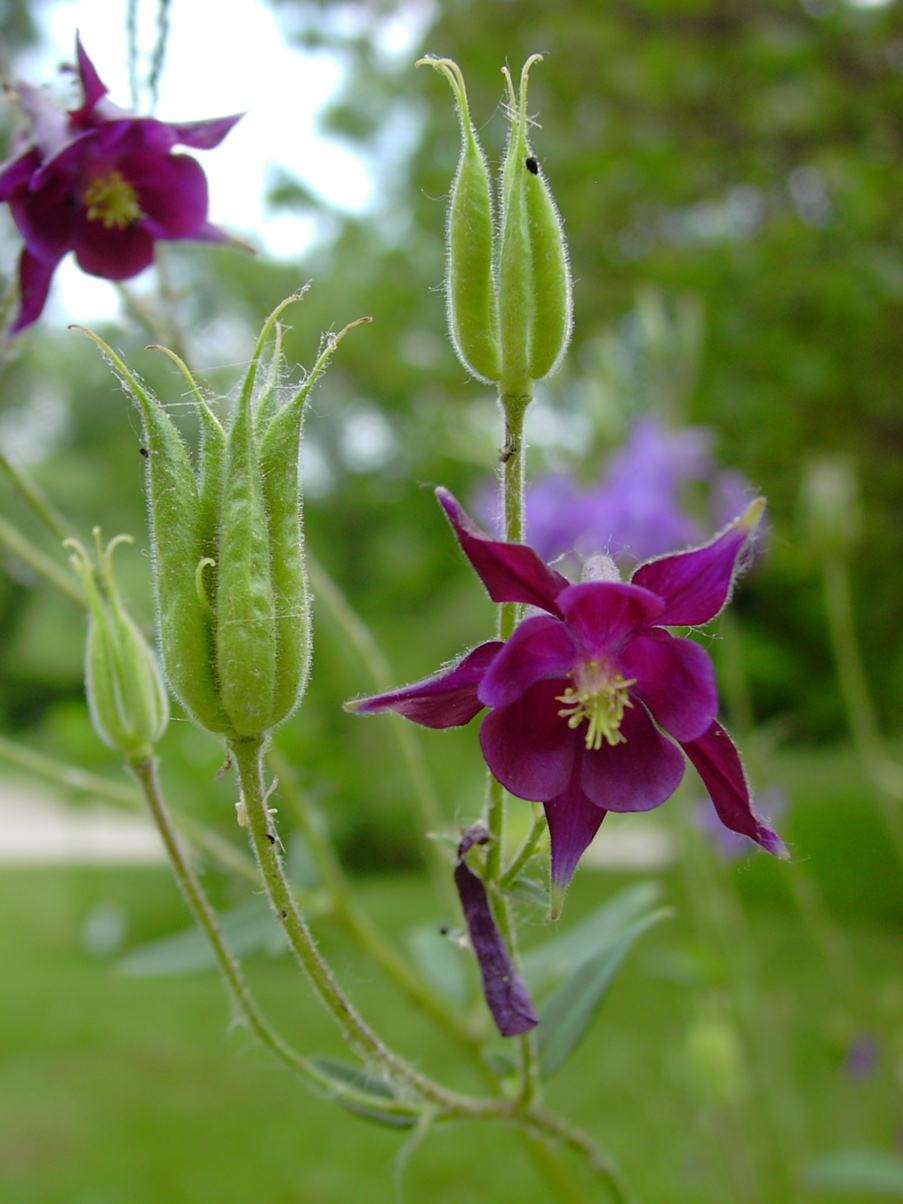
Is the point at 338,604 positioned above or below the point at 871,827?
above

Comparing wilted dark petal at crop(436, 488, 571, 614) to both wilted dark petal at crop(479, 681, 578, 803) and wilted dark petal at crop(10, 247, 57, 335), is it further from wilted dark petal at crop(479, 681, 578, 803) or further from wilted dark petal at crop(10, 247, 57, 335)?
wilted dark petal at crop(10, 247, 57, 335)

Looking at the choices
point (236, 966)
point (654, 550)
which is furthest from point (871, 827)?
point (236, 966)

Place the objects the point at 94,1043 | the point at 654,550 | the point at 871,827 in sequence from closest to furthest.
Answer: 1. the point at 654,550
2. the point at 94,1043
3. the point at 871,827

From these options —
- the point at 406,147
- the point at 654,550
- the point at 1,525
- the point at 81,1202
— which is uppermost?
the point at 406,147

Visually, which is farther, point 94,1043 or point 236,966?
point 94,1043

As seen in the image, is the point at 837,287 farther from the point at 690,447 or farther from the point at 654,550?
the point at 654,550

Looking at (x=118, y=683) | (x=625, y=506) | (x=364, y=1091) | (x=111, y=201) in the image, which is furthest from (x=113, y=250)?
(x=625, y=506)

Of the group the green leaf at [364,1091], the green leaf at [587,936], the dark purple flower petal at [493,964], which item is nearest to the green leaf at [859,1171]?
the green leaf at [587,936]
